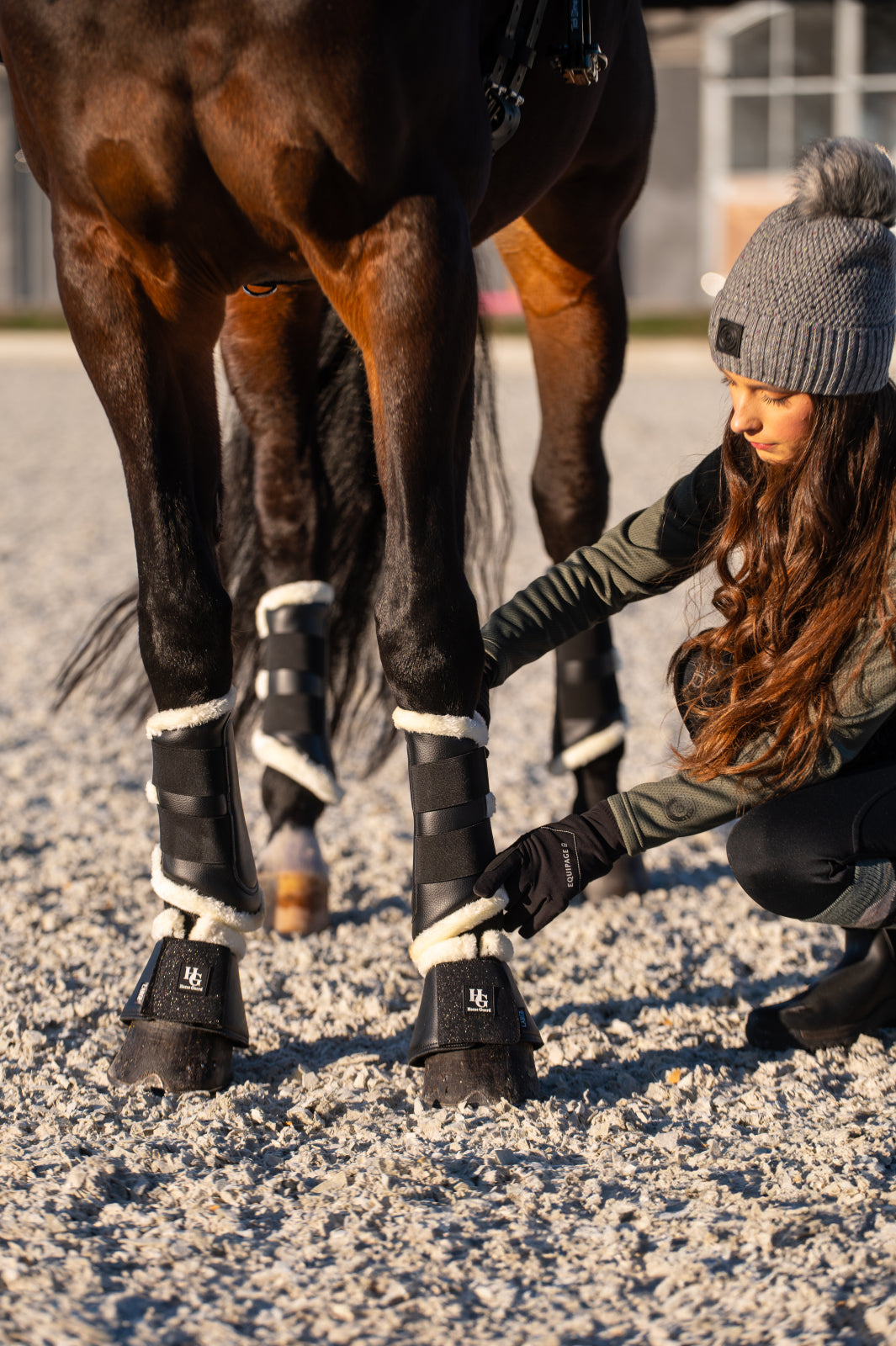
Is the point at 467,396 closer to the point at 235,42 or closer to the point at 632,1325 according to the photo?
the point at 235,42

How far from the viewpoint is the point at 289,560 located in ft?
8.53

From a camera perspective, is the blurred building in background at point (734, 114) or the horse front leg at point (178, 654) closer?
the horse front leg at point (178, 654)

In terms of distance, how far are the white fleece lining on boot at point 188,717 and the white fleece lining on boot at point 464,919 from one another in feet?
1.34

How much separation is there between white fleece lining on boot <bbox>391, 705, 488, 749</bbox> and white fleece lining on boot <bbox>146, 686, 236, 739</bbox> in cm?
25

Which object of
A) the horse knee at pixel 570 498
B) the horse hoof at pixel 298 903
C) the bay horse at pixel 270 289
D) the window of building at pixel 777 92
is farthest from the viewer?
the window of building at pixel 777 92

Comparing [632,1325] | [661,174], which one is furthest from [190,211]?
[661,174]

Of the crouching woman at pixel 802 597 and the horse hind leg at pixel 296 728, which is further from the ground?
the crouching woman at pixel 802 597

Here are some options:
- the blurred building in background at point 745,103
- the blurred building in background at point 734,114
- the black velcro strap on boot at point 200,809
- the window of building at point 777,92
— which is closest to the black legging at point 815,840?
the black velcro strap on boot at point 200,809

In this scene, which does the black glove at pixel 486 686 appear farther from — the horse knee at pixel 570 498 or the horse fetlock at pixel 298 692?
the horse knee at pixel 570 498

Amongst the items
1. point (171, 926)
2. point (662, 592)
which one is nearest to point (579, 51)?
point (662, 592)

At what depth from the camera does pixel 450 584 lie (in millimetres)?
1812

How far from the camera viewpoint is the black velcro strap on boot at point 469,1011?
184 centimetres

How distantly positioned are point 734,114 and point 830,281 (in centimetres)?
1663

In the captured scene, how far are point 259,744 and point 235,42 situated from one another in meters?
1.30
